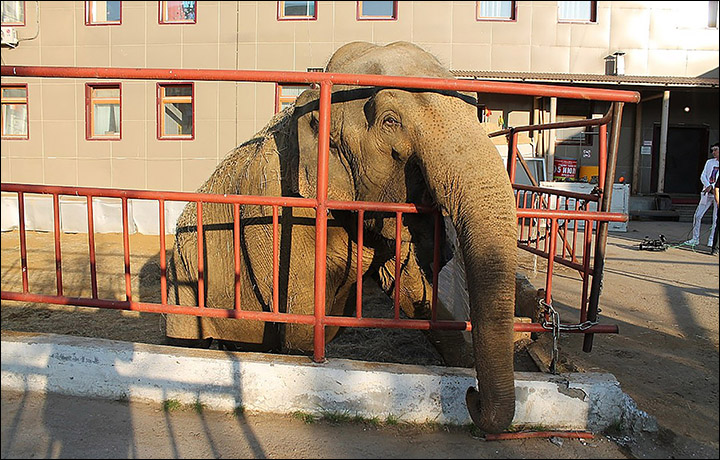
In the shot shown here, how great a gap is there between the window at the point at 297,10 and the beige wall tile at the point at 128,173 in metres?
5.52

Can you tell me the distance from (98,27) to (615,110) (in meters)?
15.8

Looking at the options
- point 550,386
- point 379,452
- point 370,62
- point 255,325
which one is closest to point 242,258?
point 255,325

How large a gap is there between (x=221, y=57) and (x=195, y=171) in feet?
10.2

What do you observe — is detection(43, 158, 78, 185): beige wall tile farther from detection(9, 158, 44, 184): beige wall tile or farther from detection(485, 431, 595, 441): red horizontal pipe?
detection(485, 431, 595, 441): red horizontal pipe

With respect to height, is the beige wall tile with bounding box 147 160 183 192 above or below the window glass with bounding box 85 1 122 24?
below

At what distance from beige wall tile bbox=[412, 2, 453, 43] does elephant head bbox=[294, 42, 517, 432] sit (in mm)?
11978

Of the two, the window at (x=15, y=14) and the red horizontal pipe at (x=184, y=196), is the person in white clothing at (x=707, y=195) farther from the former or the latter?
the window at (x=15, y=14)

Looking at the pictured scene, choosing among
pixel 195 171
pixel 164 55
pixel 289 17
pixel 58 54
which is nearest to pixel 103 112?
pixel 58 54

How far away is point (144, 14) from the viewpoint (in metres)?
15.4

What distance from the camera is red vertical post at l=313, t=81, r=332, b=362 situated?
3.05m

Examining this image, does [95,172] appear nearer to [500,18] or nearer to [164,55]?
[164,55]

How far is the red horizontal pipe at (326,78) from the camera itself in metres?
2.93

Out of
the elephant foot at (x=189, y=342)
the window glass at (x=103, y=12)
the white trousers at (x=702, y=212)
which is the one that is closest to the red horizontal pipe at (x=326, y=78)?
the elephant foot at (x=189, y=342)

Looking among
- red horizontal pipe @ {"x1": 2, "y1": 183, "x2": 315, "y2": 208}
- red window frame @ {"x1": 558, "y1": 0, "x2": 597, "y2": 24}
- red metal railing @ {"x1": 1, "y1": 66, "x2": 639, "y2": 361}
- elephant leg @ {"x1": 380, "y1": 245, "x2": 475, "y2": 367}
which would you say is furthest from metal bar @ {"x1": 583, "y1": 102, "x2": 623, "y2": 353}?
red window frame @ {"x1": 558, "y1": 0, "x2": 597, "y2": 24}
